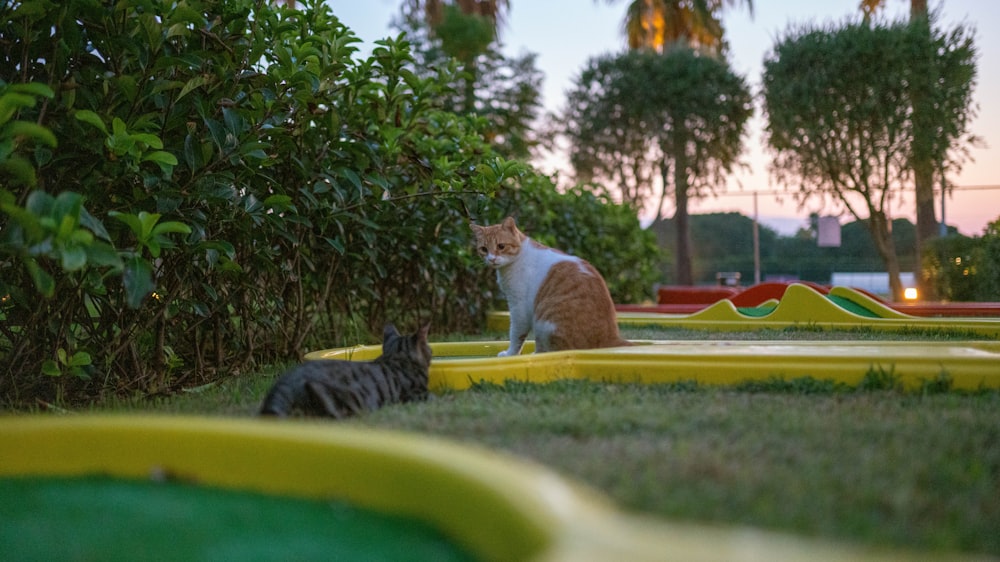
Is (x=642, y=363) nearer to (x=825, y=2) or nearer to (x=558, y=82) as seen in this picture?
(x=825, y=2)

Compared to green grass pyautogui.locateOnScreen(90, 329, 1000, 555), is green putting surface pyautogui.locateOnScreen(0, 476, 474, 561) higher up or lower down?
lower down

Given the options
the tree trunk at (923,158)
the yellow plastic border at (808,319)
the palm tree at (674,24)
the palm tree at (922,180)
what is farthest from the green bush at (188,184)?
the palm tree at (674,24)

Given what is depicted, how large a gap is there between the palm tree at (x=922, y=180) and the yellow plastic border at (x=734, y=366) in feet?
31.1

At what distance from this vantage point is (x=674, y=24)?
1741 centimetres

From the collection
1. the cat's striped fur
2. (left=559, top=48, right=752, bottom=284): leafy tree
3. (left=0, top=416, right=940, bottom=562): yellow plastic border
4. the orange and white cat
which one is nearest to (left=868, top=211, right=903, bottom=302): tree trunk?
(left=559, top=48, right=752, bottom=284): leafy tree

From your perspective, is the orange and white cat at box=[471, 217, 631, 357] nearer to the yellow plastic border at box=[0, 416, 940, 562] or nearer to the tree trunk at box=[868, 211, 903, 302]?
the yellow plastic border at box=[0, 416, 940, 562]

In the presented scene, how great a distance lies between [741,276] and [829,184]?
7.02ft

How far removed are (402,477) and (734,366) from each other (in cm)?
151

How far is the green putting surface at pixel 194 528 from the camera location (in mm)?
1129

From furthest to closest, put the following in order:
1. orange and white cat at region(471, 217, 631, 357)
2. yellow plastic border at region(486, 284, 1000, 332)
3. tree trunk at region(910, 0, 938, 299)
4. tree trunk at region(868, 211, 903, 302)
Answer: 1. tree trunk at region(868, 211, 903, 302)
2. tree trunk at region(910, 0, 938, 299)
3. yellow plastic border at region(486, 284, 1000, 332)
4. orange and white cat at region(471, 217, 631, 357)

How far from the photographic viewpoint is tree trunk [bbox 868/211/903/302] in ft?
38.3

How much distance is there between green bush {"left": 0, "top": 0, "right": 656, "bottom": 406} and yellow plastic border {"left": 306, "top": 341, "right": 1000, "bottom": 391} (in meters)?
0.87

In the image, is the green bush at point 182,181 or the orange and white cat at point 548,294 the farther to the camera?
the orange and white cat at point 548,294

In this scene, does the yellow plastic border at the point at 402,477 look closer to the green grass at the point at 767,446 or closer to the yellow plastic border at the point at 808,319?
the green grass at the point at 767,446
